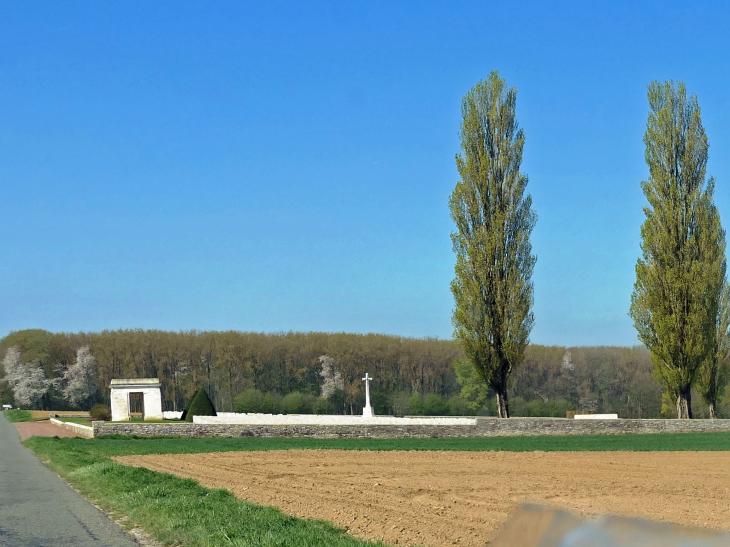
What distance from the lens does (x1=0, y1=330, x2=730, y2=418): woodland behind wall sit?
78.7 metres

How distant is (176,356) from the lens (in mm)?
80312

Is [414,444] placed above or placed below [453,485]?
below

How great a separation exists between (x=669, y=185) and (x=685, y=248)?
118 inches

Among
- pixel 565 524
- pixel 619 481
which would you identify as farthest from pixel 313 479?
pixel 565 524

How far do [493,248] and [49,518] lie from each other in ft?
84.1

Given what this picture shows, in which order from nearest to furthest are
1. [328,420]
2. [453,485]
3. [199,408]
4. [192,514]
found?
[192,514] < [453,485] < [328,420] < [199,408]

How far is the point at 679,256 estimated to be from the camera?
33.8m

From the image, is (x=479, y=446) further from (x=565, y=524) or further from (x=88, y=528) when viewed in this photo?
(x=565, y=524)

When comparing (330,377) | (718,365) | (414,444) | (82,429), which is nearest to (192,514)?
(414,444)

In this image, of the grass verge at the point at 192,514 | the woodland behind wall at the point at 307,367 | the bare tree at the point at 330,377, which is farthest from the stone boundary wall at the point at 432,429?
the bare tree at the point at 330,377

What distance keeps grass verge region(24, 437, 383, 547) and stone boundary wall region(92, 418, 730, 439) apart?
16.2 metres

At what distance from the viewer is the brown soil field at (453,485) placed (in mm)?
9015

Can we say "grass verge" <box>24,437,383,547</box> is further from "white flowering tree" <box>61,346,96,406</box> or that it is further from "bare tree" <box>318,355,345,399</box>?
"white flowering tree" <box>61,346,96,406</box>

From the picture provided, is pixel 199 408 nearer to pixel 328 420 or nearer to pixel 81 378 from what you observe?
pixel 328 420
